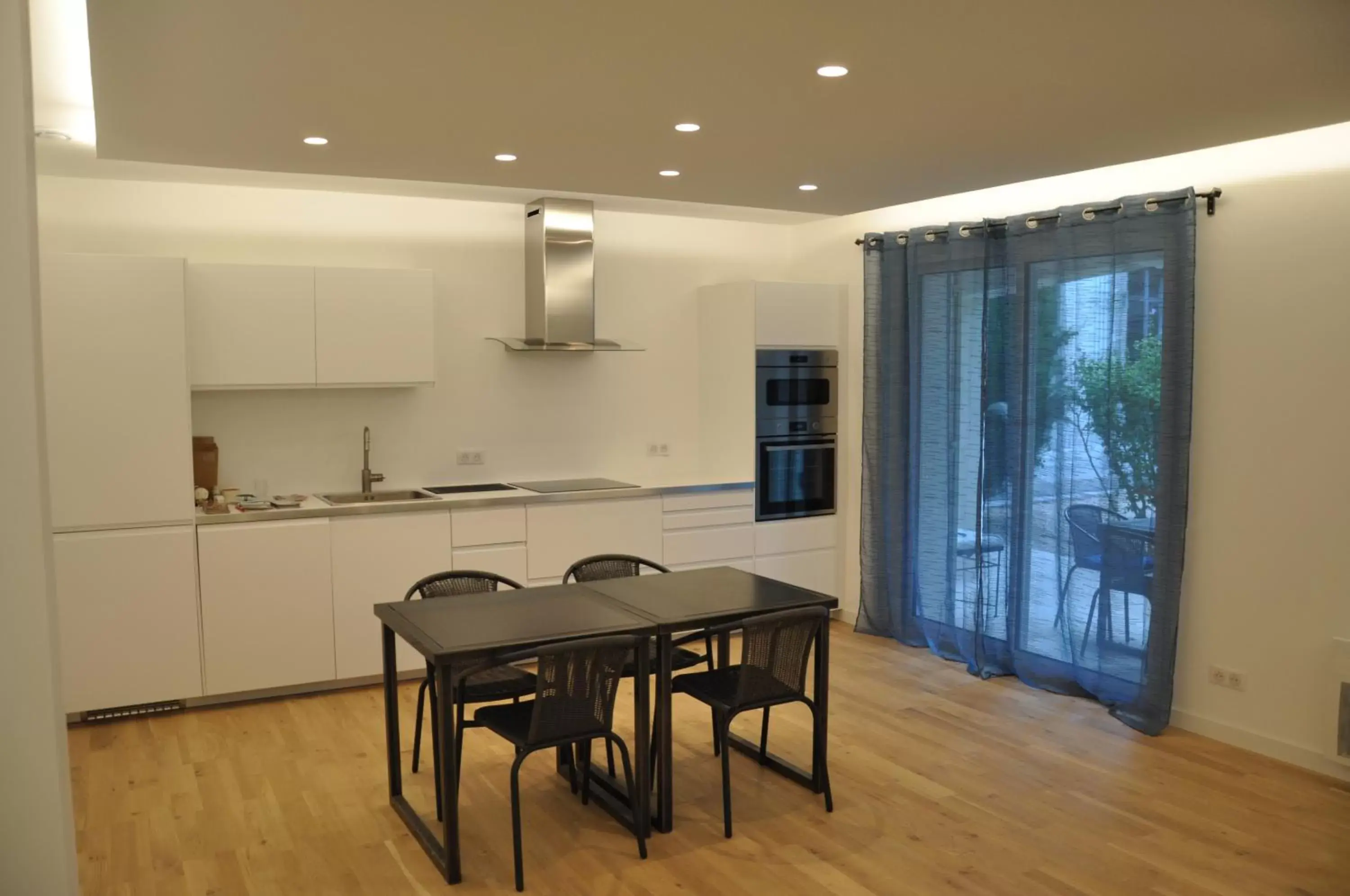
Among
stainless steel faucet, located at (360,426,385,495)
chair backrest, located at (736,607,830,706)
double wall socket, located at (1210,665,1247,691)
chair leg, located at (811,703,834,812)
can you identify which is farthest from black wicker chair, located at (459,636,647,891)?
double wall socket, located at (1210,665,1247,691)

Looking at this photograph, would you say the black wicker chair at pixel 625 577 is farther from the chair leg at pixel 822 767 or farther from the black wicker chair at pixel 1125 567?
the black wicker chair at pixel 1125 567

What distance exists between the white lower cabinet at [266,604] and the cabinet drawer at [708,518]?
6.36 ft

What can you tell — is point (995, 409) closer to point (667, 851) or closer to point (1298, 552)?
point (1298, 552)

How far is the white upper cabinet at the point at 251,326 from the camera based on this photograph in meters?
5.02

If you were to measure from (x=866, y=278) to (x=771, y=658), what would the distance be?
3157mm

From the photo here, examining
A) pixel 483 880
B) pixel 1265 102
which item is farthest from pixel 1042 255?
pixel 483 880

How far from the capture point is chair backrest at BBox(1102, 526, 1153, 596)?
4.74 m

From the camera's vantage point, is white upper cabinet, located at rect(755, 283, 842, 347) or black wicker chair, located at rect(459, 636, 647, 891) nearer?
black wicker chair, located at rect(459, 636, 647, 891)

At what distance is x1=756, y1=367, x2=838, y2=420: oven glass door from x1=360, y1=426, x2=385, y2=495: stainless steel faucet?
2.29m

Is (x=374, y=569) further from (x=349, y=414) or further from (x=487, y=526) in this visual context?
(x=349, y=414)

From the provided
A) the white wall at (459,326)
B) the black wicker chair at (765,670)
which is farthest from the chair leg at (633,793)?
the white wall at (459,326)

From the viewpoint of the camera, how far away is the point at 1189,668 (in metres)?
4.65

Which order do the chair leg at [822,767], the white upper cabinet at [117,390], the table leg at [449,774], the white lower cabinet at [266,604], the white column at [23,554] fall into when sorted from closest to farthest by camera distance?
the white column at [23,554] < the table leg at [449,774] < the chair leg at [822,767] < the white upper cabinet at [117,390] < the white lower cabinet at [266,604]

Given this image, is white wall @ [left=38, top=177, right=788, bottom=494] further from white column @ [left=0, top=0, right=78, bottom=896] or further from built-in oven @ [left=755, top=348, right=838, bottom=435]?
white column @ [left=0, top=0, right=78, bottom=896]
